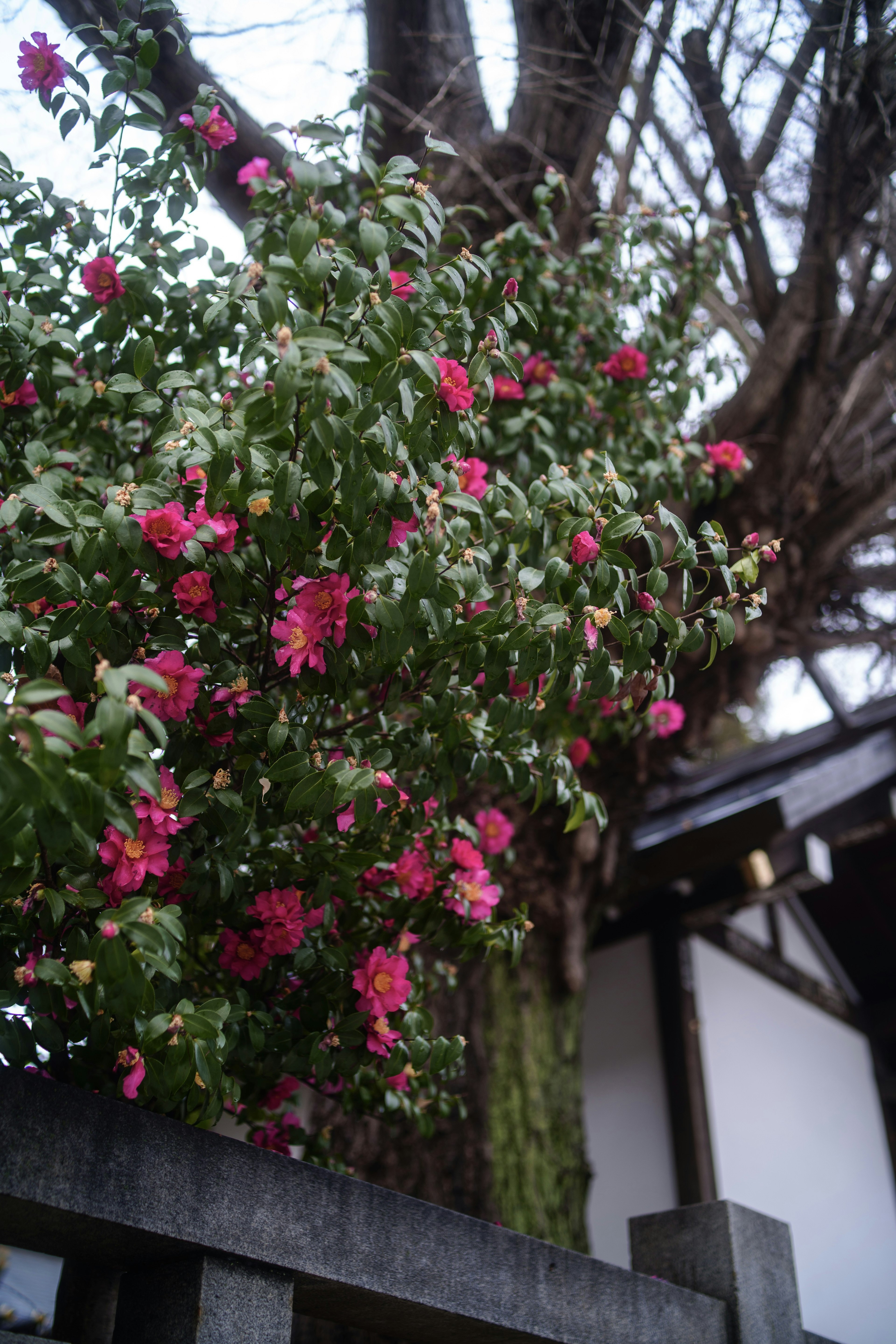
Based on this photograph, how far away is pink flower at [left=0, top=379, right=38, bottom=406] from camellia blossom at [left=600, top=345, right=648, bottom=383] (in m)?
1.14

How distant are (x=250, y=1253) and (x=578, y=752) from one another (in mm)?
1297

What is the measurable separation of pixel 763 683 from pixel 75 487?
14.0 feet

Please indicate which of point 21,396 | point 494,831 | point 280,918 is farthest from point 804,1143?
point 21,396

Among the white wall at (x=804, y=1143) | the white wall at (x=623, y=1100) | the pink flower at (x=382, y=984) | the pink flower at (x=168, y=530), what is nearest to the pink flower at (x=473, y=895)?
the pink flower at (x=382, y=984)

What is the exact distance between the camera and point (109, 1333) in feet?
5.23

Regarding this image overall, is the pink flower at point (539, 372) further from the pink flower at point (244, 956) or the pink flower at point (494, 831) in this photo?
the pink flower at point (244, 956)

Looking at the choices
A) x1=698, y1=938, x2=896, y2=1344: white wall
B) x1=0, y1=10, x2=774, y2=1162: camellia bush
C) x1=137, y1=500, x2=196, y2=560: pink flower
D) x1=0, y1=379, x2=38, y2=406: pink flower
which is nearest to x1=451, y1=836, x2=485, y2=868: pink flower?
x1=0, y1=10, x2=774, y2=1162: camellia bush

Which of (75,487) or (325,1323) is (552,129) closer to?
(75,487)

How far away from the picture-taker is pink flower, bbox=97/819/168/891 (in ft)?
3.71

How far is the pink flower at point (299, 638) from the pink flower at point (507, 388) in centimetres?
84

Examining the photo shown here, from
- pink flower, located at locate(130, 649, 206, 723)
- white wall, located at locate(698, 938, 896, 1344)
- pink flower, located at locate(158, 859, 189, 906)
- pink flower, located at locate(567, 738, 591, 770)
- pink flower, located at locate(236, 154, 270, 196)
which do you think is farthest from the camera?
white wall, located at locate(698, 938, 896, 1344)

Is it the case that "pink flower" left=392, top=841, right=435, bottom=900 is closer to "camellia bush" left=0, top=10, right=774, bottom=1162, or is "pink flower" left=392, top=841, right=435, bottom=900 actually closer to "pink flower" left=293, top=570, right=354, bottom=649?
"camellia bush" left=0, top=10, right=774, bottom=1162

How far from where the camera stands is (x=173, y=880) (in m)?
1.33

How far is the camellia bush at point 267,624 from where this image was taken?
3.59 feet
